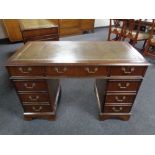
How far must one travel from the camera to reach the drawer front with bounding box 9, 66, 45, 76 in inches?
42.4

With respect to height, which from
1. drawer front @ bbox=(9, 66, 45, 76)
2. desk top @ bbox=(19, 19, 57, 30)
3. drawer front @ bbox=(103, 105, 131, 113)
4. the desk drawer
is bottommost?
drawer front @ bbox=(103, 105, 131, 113)

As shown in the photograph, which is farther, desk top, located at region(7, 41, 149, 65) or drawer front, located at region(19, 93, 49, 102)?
drawer front, located at region(19, 93, 49, 102)

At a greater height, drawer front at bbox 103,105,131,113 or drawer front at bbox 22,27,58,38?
drawer front at bbox 22,27,58,38

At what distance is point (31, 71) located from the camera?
3.61 ft

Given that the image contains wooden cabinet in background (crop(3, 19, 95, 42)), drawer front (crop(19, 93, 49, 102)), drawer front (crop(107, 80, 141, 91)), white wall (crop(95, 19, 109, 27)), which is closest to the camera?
drawer front (crop(107, 80, 141, 91))

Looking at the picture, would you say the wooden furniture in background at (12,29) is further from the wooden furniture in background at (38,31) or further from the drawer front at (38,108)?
the drawer front at (38,108)

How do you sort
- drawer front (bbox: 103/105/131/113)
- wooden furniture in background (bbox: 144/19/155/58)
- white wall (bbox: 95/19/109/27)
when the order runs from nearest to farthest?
drawer front (bbox: 103/105/131/113), wooden furniture in background (bbox: 144/19/155/58), white wall (bbox: 95/19/109/27)

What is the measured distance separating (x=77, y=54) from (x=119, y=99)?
0.60 m

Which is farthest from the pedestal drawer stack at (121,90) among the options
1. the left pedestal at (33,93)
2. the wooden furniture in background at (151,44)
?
the wooden furniture in background at (151,44)

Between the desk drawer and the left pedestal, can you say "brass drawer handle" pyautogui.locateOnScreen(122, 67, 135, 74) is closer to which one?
the left pedestal

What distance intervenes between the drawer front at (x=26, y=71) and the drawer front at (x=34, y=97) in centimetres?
25

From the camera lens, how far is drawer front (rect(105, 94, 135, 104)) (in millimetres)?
1292

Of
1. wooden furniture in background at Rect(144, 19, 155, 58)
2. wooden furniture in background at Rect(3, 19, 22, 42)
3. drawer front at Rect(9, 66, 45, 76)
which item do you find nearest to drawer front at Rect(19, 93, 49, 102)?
drawer front at Rect(9, 66, 45, 76)
